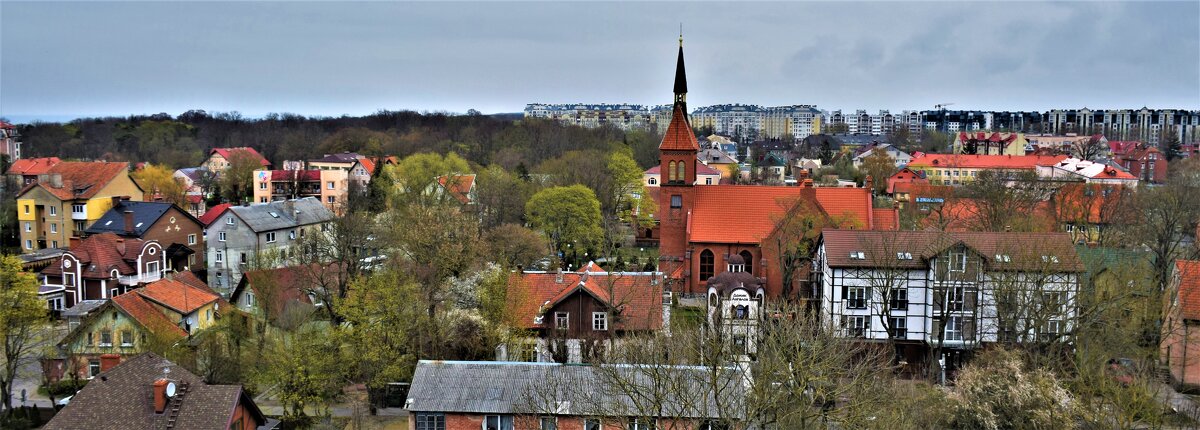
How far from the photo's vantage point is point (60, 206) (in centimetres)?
5866

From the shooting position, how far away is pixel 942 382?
34.2m

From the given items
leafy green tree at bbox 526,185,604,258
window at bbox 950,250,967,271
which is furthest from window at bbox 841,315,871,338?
leafy green tree at bbox 526,185,604,258

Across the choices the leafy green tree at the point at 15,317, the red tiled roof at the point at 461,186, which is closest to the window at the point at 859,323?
the leafy green tree at the point at 15,317

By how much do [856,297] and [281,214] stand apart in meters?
34.7

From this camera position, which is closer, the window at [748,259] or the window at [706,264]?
the window at [748,259]

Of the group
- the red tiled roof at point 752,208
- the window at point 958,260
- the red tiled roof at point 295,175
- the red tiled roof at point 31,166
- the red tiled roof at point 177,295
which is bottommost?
the red tiled roof at point 177,295

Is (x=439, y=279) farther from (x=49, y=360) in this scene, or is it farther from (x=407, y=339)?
(x=49, y=360)

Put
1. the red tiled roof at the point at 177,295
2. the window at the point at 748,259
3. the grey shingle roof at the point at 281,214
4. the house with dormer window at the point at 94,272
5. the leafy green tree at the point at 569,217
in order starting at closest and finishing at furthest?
the red tiled roof at the point at 177,295 → the house with dormer window at the point at 94,272 → the window at the point at 748,259 → the grey shingle roof at the point at 281,214 → the leafy green tree at the point at 569,217

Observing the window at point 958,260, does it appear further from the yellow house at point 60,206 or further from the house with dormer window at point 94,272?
the yellow house at point 60,206

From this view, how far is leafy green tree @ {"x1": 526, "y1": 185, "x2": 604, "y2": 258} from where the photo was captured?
55.6 m

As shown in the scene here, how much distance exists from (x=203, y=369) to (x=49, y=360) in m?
6.33

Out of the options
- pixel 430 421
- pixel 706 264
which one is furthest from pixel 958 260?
pixel 430 421

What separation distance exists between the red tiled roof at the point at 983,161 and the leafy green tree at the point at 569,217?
60.1 meters

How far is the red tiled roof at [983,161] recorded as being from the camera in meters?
102
